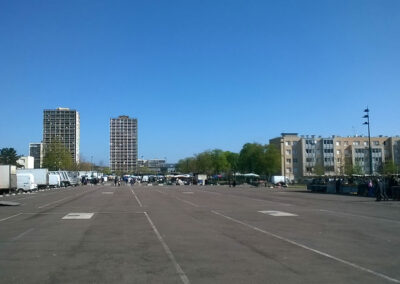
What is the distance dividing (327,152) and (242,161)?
3272 centimetres

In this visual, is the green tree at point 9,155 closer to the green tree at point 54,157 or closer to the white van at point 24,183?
the green tree at point 54,157

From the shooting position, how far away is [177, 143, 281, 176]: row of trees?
137750mm

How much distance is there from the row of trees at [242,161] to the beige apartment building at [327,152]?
55.8ft

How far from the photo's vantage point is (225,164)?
6811 inches

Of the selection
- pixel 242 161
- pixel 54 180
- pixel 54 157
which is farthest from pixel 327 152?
pixel 54 180

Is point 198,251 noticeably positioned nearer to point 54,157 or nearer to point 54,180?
point 54,180

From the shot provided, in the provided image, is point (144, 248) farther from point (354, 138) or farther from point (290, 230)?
point (354, 138)

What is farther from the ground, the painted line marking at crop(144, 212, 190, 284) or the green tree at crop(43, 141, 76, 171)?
the green tree at crop(43, 141, 76, 171)

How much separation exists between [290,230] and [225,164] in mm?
156422

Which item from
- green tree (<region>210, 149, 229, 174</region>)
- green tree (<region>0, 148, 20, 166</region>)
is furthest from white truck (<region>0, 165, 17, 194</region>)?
green tree (<region>210, 149, 229, 174</region>)

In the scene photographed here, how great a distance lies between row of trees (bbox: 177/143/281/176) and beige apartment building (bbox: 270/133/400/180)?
1701 centimetres

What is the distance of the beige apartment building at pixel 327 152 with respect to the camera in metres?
→ 162

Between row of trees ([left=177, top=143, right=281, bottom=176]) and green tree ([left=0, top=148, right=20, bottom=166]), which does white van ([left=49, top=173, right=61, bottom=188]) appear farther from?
row of trees ([left=177, top=143, right=281, bottom=176])

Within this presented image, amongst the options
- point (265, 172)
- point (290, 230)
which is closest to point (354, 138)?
point (265, 172)
